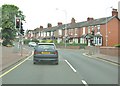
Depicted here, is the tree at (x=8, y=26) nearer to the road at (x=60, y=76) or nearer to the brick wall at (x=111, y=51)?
the brick wall at (x=111, y=51)

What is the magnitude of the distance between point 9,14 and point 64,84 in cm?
6113

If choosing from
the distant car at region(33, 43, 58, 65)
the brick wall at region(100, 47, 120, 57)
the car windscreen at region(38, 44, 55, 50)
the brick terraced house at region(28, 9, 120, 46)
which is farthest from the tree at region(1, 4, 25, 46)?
the distant car at region(33, 43, 58, 65)

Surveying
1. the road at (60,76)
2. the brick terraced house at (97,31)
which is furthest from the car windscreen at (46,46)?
the brick terraced house at (97,31)

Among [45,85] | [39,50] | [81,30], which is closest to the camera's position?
[45,85]

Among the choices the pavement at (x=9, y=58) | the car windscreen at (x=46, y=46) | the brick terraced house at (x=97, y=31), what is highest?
the brick terraced house at (x=97, y=31)

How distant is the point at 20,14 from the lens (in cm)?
7562

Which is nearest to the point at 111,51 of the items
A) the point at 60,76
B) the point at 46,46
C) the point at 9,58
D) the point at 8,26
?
the point at 9,58

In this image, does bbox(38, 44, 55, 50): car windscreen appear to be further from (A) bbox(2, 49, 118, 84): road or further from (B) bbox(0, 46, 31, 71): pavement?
(A) bbox(2, 49, 118, 84): road

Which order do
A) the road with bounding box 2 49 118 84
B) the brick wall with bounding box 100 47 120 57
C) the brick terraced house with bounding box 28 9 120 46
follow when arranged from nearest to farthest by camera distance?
1. the road with bounding box 2 49 118 84
2. the brick wall with bounding box 100 47 120 57
3. the brick terraced house with bounding box 28 9 120 46

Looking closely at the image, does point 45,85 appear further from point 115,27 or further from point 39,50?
point 115,27

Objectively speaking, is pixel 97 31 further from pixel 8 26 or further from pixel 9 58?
pixel 9 58

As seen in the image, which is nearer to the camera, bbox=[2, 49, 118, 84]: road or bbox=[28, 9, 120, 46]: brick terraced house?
bbox=[2, 49, 118, 84]: road

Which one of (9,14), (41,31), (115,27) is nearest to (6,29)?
(9,14)

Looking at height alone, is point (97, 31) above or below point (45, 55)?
above
